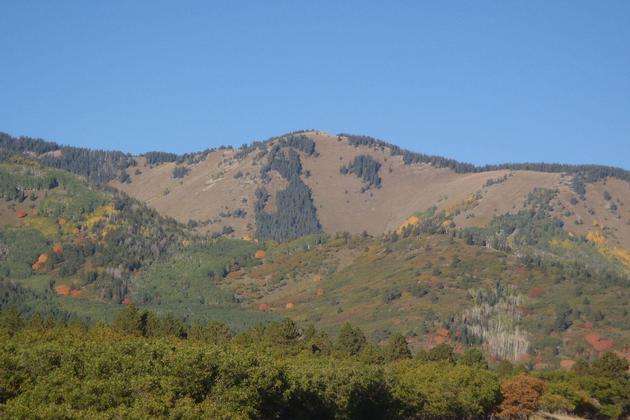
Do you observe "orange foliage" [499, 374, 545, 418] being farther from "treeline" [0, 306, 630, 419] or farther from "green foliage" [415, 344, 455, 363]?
"green foliage" [415, 344, 455, 363]

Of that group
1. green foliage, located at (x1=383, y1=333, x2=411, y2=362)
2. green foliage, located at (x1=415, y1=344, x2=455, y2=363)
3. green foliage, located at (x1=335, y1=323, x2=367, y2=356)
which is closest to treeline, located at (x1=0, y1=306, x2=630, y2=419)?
green foliage, located at (x1=383, y1=333, x2=411, y2=362)

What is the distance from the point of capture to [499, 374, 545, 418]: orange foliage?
153500 millimetres

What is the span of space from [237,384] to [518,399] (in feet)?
281

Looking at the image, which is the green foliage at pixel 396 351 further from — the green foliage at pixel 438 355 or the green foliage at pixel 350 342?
the green foliage at pixel 350 342

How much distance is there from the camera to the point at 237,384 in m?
79.5

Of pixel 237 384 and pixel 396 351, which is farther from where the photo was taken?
pixel 396 351

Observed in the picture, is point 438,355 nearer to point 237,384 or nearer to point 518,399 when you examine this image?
point 518,399

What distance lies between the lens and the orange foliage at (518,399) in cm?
15350

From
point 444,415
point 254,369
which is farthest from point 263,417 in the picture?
point 444,415

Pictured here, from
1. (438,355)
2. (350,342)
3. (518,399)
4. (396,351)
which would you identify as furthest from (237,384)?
(350,342)

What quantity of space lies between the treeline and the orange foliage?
0.54 ft

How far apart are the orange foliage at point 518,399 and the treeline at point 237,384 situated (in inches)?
6.5

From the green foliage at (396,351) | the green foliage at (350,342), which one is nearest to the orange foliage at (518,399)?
the green foliage at (396,351)

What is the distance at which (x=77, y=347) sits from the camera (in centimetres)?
9062
